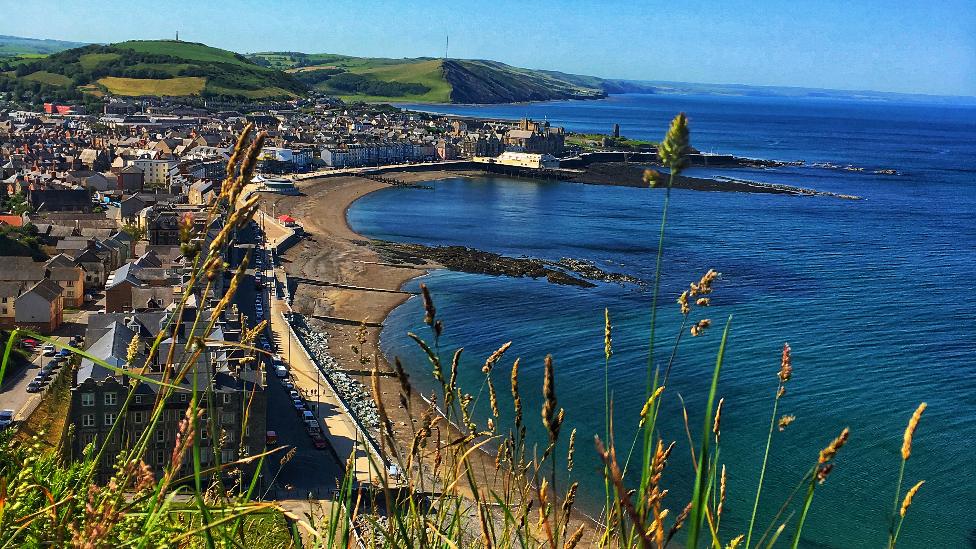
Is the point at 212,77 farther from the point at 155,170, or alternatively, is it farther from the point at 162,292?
the point at 162,292

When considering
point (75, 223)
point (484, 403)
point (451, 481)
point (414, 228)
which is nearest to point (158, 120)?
point (414, 228)

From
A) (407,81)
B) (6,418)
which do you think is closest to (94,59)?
(407,81)

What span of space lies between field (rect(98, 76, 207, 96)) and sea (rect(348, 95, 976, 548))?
139 feet

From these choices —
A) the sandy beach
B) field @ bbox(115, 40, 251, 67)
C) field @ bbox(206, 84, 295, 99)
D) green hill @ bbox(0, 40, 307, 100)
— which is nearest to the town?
the sandy beach

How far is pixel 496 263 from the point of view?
32625 mm

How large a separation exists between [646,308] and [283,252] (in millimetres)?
13858

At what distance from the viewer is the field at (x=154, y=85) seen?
87312mm

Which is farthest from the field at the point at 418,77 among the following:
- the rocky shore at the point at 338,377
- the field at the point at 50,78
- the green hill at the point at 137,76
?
the rocky shore at the point at 338,377

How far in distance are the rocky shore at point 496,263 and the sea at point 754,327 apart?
89 cm

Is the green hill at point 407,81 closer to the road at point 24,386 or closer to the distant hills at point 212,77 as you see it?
the distant hills at point 212,77

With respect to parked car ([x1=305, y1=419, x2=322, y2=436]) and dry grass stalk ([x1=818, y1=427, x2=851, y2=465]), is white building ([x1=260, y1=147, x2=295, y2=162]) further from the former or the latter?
dry grass stalk ([x1=818, y1=427, x2=851, y2=465])

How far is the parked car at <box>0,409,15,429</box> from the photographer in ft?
44.0

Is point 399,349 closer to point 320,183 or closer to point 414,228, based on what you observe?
point 414,228

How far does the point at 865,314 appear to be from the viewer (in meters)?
26.6
